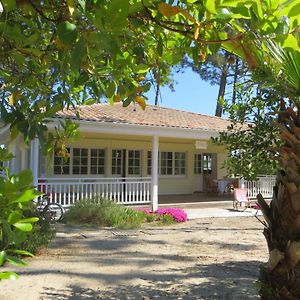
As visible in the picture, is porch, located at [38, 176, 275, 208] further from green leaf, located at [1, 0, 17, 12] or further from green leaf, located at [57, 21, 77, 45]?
green leaf, located at [57, 21, 77, 45]

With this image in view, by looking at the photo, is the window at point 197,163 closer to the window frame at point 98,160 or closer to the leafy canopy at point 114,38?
the window frame at point 98,160

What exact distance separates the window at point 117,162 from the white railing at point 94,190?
3.13 metres

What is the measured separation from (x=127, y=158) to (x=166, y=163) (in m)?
2.39

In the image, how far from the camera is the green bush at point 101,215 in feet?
44.2

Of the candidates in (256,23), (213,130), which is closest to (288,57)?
(256,23)

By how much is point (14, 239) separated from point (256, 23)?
Result: 4.42 feet

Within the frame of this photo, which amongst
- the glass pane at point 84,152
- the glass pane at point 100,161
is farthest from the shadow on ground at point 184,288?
the glass pane at point 100,161

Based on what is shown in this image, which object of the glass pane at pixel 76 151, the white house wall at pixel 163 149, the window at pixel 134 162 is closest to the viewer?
the glass pane at pixel 76 151

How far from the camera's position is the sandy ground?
20.9 ft

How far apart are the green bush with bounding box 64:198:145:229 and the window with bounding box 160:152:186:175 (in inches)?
311

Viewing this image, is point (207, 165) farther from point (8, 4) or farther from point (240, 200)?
point (8, 4)

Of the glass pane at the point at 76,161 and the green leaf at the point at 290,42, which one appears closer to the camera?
the green leaf at the point at 290,42

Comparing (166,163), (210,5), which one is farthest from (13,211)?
(166,163)

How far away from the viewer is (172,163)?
2234 cm
